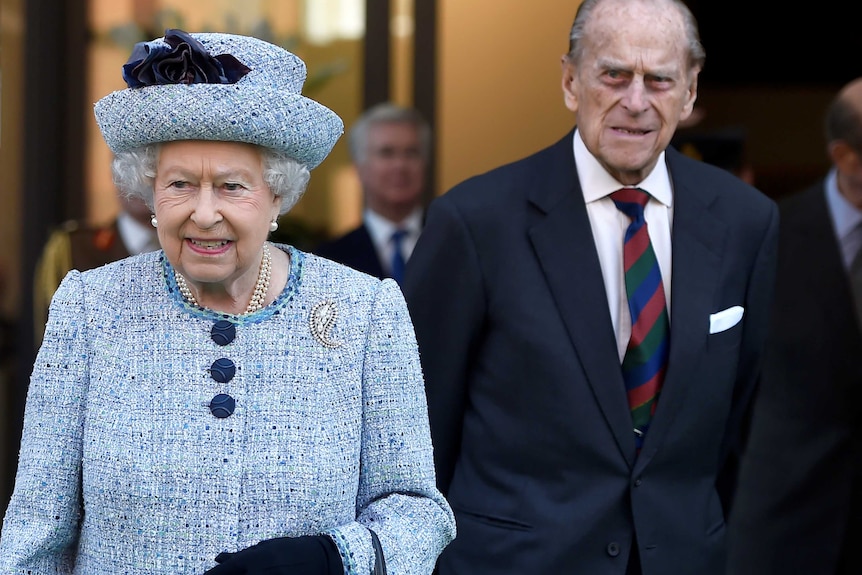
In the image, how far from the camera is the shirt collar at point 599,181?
3.08 meters

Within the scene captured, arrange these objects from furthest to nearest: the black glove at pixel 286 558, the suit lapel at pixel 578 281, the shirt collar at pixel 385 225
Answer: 1. the shirt collar at pixel 385 225
2. the suit lapel at pixel 578 281
3. the black glove at pixel 286 558

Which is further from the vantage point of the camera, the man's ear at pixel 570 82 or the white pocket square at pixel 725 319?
the man's ear at pixel 570 82

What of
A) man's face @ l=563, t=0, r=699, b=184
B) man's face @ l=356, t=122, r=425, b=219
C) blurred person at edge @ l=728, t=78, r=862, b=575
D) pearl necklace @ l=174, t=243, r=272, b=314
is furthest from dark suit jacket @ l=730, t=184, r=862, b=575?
pearl necklace @ l=174, t=243, r=272, b=314

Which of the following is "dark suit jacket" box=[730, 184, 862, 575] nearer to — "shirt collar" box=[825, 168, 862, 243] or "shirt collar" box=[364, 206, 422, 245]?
"shirt collar" box=[825, 168, 862, 243]

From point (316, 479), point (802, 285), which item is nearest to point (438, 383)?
point (316, 479)

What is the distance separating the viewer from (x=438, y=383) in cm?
304

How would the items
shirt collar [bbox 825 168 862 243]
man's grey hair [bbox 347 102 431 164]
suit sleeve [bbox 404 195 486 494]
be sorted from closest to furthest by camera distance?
suit sleeve [bbox 404 195 486 494], shirt collar [bbox 825 168 862 243], man's grey hair [bbox 347 102 431 164]

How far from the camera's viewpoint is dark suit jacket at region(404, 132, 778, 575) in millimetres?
2932

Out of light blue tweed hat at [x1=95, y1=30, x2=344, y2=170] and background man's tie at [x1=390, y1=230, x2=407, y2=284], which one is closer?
light blue tweed hat at [x1=95, y1=30, x2=344, y2=170]

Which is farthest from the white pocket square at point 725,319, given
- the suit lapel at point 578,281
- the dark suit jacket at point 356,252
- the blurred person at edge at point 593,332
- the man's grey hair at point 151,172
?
the dark suit jacket at point 356,252

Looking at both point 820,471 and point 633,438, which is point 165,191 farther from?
point 820,471

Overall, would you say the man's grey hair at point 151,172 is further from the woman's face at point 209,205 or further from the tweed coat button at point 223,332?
the tweed coat button at point 223,332

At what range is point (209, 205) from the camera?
2.15 metres

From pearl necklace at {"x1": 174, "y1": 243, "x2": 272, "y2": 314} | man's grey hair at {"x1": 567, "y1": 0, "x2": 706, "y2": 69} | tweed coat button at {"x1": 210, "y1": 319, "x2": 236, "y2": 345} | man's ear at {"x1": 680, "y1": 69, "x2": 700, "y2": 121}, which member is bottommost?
tweed coat button at {"x1": 210, "y1": 319, "x2": 236, "y2": 345}
